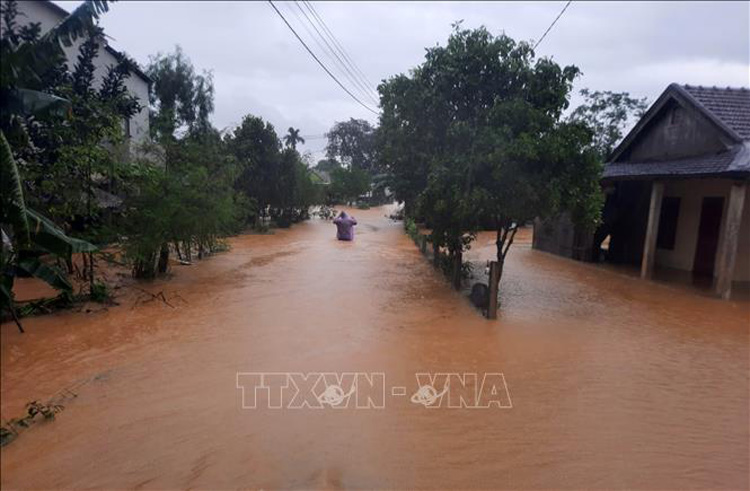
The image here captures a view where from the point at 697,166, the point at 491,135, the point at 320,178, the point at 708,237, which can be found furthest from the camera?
the point at 320,178

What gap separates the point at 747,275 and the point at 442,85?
9791 mm

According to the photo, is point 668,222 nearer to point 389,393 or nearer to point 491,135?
point 491,135

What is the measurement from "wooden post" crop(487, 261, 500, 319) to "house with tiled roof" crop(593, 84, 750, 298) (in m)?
5.48

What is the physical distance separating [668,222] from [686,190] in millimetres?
1089

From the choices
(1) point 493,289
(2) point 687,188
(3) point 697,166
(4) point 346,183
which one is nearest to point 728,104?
(2) point 687,188

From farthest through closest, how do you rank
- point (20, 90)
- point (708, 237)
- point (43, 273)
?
point (708, 237) → point (43, 273) → point (20, 90)

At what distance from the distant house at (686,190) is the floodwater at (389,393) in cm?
258

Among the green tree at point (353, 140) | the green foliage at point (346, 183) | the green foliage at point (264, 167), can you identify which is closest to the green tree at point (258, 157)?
the green foliage at point (264, 167)

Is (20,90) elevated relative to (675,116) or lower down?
lower down

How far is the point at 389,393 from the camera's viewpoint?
5266 millimetres

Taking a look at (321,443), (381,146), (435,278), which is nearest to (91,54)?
(321,443)

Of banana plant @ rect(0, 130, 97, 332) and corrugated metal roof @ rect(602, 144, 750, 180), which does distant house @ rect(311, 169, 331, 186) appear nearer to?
corrugated metal roof @ rect(602, 144, 750, 180)

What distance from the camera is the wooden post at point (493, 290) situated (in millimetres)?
8344

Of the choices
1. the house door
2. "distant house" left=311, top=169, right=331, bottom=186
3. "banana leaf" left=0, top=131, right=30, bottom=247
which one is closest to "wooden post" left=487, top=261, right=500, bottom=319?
"banana leaf" left=0, top=131, right=30, bottom=247
